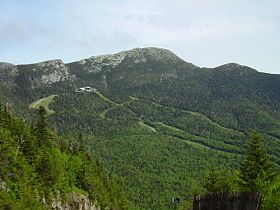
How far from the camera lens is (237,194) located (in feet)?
66.6

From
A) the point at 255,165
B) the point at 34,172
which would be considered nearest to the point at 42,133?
the point at 34,172

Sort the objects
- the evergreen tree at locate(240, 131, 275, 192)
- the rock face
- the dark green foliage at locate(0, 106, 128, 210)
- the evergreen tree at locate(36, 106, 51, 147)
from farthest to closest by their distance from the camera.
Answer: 1. the evergreen tree at locate(36, 106, 51, 147)
2. the rock face
3. the dark green foliage at locate(0, 106, 128, 210)
4. the evergreen tree at locate(240, 131, 275, 192)

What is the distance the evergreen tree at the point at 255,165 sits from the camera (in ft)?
207

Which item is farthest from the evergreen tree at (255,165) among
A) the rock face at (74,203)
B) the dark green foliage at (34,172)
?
the rock face at (74,203)

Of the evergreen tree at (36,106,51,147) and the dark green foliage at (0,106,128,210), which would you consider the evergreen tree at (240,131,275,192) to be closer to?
the dark green foliage at (0,106,128,210)

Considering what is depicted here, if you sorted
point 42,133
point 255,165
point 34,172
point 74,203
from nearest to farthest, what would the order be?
point 255,165
point 34,172
point 74,203
point 42,133

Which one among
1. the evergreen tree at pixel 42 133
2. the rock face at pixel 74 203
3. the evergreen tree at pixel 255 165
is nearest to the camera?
the evergreen tree at pixel 255 165

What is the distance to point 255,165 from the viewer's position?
6400 centimetres

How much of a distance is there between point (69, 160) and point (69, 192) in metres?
14.6

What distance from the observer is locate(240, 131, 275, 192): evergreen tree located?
207ft

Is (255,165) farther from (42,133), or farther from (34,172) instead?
(42,133)

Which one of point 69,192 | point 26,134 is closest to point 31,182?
point 26,134

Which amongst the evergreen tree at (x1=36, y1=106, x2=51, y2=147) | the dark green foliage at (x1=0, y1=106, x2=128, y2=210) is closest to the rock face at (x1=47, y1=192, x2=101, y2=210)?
the dark green foliage at (x1=0, y1=106, x2=128, y2=210)

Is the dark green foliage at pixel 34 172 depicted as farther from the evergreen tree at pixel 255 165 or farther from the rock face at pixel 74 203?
the evergreen tree at pixel 255 165
